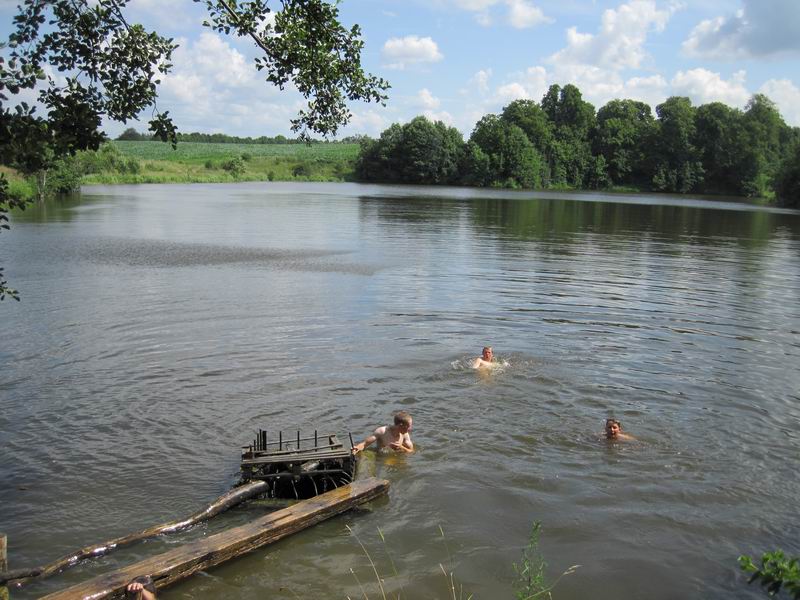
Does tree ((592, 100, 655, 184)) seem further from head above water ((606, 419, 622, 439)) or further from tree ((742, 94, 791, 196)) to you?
head above water ((606, 419, 622, 439))

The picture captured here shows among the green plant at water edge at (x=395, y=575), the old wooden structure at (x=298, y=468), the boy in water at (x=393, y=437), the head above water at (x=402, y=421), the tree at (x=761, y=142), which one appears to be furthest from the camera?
the tree at (x=761, y=142)

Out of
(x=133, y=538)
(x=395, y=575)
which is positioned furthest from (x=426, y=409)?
(x=133, y=538)

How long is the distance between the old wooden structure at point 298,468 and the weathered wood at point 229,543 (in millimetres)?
404

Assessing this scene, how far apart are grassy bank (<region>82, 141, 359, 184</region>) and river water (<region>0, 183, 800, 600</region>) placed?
8266 cm

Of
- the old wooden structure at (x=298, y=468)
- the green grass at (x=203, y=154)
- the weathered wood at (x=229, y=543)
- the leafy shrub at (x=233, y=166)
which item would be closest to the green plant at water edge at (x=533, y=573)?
the weathered wood at (x=229, y=543)

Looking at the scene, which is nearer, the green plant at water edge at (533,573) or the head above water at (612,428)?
the green plant at water edge at (533,573)

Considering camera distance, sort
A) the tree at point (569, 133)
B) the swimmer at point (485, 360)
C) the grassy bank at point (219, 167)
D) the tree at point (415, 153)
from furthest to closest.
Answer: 1. the tree at point (569, 133)
2. the tree at point (415, 153)
3. the grassy bank at point (219, 167)
4. the swimmer at point (485, 360)

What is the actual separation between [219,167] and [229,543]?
134790 millimetres

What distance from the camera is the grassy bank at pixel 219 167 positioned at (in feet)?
355

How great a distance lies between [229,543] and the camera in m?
8.41

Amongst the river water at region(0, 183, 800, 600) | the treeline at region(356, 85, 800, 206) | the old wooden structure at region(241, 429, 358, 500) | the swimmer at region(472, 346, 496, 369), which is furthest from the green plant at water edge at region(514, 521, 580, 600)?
the treeline at region(356, 85, 800, 206)

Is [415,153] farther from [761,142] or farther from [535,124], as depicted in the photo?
[761,142]

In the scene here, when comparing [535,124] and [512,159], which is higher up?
[535,124]

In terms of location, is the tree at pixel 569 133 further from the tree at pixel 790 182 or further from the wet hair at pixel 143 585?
the wet hair at pixel 143 585
